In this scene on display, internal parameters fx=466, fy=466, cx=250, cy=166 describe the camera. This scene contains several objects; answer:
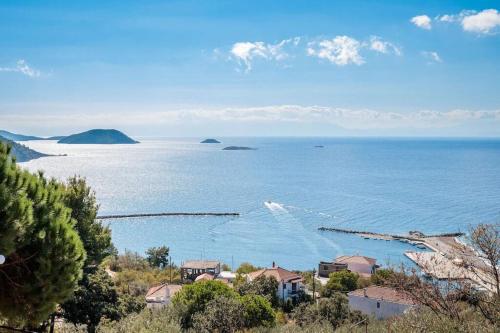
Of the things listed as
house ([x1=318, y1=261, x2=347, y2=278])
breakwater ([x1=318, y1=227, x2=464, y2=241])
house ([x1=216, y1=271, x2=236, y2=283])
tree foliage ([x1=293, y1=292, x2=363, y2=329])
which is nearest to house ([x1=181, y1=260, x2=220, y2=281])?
house ([x1=216, y1=271, x2=236, y2=283])

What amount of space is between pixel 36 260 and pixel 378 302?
25.0m

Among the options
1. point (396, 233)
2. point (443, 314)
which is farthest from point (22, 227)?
point (396, 233)

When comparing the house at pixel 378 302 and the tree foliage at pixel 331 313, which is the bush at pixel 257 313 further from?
the house at pixel 378 302

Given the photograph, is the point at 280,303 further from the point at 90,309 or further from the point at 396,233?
the point at 396,233

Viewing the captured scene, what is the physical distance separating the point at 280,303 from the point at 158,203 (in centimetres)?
5585

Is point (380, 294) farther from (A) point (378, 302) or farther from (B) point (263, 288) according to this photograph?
(B) point (263, 288)

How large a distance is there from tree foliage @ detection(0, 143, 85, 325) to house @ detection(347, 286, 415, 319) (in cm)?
2356

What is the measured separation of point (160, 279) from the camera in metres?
35.2

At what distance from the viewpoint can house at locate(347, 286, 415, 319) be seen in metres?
27.2

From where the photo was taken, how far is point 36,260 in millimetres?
5793

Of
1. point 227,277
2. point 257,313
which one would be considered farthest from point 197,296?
point 227,277

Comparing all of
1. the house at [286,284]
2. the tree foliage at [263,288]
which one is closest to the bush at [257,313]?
the tree foliage at [263,288]

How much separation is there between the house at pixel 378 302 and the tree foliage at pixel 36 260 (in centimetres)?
2356

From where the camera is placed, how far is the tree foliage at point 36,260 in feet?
18.6
